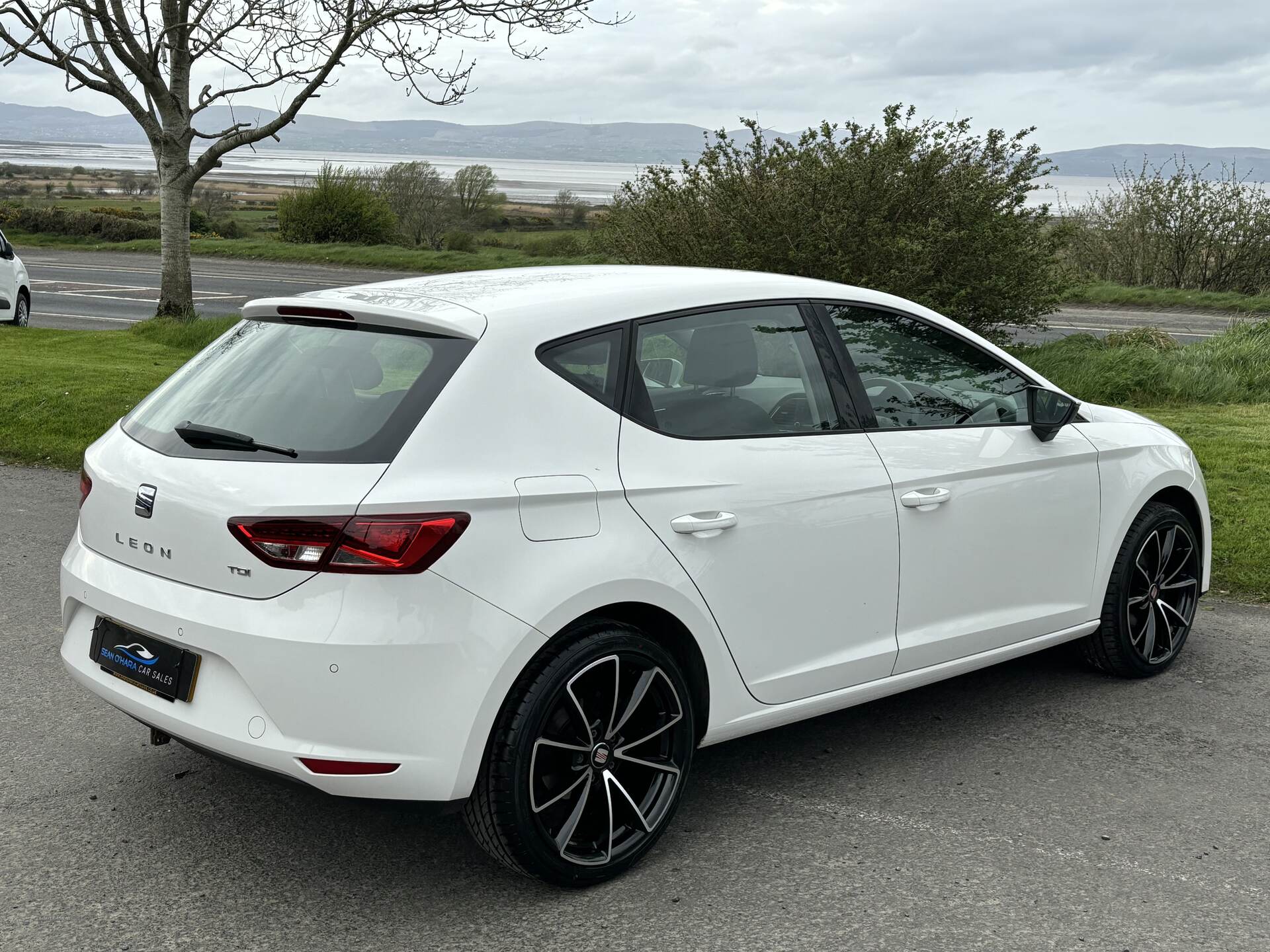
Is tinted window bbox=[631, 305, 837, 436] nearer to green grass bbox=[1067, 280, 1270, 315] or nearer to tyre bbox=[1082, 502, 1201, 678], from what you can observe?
tyre bbox=[1082, 502, 1201, 678]

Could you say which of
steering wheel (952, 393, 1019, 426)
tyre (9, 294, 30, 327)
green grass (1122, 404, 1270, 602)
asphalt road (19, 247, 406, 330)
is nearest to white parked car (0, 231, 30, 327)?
tyre (9, 294, 30, 327)

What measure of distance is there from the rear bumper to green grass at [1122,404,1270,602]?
4.93 meters

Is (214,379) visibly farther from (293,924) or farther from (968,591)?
(968,591)

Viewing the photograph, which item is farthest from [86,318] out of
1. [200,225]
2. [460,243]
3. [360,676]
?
[200,225]

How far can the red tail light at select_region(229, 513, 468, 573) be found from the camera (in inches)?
123

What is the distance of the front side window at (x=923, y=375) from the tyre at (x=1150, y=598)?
850 mm

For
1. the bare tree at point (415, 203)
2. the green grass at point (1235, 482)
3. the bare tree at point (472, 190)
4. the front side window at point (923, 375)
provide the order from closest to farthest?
the front side window at point (923, 375), the green grass at point (1235, 482), the bare tree at point (415, 203), the bare tree at point (472, 190)

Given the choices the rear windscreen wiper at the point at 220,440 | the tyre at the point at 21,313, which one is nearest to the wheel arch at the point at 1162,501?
the rear windscreen wiper at the point at 220,440

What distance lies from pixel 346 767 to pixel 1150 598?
351 cm

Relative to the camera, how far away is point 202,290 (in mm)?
26578

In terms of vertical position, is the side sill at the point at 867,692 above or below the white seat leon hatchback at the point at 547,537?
below

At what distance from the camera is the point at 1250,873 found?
143 inches

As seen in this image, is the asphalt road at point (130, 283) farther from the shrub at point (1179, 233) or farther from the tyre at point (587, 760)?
the tyre at point (587, 760)

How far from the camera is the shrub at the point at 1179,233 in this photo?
24625 mm
